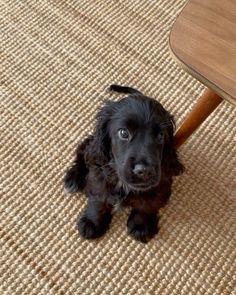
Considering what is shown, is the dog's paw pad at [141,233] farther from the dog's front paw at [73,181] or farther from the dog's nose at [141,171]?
the dog's nose at [141,171]

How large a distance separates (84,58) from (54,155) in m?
0.45

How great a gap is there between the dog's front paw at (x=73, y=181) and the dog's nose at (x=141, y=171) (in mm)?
371

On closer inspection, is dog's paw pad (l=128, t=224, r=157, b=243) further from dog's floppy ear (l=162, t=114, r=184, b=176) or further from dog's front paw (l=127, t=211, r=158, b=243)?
dog's floppy ear (l=162, t=114, r=184, b=176)

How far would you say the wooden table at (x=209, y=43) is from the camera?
1033mm

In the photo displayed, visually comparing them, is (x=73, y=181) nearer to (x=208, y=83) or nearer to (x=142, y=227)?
(x=142, y=227)

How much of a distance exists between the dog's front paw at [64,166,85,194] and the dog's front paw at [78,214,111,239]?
4.1 inches

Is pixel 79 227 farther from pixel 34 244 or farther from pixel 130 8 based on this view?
pixel 130 8

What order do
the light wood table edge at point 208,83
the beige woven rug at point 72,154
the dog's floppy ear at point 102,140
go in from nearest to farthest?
the light wood table edge at point 208,83
the dog's floppy ear at point 102,140
the beige woven rug at point 72,154

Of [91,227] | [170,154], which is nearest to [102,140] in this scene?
[170,154]

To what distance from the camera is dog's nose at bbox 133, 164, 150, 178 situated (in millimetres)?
1053

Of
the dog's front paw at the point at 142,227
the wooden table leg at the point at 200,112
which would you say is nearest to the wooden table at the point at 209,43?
the wooden table leg at the point at 200,112

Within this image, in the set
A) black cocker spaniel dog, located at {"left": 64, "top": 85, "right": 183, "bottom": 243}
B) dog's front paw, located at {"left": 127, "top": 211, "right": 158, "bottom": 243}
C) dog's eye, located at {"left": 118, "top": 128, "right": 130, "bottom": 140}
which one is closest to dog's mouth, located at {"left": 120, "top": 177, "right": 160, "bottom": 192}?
black cocker spaniel dog, located at {"left": 64, "top": 85, "right": 183, "bottom": 243}

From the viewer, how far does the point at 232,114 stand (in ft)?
5.31

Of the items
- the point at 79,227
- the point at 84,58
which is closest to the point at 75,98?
the point at 84,58
